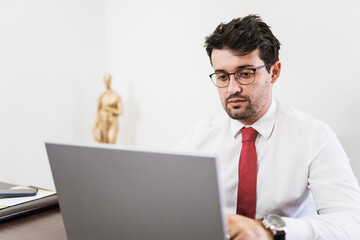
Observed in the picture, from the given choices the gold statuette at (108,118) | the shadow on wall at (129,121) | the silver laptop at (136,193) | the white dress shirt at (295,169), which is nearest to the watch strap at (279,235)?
the white dress shirt at (295,169)

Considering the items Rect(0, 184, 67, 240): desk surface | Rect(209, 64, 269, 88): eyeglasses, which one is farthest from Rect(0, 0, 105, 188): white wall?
Rect(209, 64, 269, 88): eyeglasses

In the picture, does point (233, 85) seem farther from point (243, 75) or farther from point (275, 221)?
point (275, 221)

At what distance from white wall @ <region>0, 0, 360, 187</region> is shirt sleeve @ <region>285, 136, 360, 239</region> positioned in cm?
82

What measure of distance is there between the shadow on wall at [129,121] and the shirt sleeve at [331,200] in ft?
7.96

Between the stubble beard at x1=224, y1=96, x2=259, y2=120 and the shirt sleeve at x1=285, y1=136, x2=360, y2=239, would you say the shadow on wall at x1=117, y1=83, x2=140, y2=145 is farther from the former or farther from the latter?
the shirt sleeve at x1=285, y1=136, x2=360, y2=239

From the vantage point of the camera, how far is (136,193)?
25.5 inches

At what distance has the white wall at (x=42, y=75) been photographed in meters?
2.97

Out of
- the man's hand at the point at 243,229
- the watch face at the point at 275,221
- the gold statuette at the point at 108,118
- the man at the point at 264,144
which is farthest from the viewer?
the gold statuette at the point at 108,118

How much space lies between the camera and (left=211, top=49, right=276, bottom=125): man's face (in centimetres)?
133

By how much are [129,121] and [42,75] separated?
97 cm

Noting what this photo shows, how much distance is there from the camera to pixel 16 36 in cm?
299

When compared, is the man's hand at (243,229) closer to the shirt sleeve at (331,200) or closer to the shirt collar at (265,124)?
the shirt sleeve at (331,200)

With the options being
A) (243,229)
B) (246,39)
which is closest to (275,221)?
(243,229)

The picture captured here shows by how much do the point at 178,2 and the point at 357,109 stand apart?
1.80 m
